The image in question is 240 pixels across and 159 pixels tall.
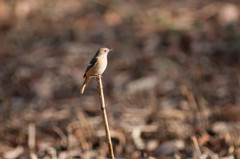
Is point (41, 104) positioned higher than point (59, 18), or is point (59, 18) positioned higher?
point (59, 18)

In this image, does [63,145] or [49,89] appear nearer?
[63,145]

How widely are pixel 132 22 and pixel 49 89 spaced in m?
2.94

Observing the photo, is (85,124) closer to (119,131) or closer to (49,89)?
(119,131)

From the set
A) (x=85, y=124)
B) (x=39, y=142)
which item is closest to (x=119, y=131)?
(x=85, y=124)

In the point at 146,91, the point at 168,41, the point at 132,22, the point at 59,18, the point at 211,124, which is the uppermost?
the point at 59,18

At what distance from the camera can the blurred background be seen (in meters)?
3.29

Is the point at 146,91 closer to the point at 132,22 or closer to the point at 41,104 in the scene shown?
the point at 41,104

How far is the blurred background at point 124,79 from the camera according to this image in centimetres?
329

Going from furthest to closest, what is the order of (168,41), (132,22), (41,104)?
(132,22) < (168,41) < (41,104)

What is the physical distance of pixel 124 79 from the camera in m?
5.40

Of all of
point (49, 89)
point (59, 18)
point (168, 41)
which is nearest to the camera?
point (49, 89)

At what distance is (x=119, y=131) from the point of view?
138 inches

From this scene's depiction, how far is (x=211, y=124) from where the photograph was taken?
3.55m

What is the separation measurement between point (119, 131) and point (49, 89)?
2003 millimetres
